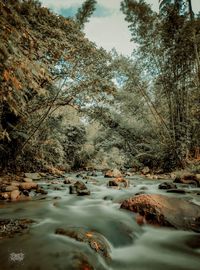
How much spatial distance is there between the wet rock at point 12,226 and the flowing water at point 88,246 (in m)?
0.10

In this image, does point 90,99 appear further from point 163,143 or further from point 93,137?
point 93,137

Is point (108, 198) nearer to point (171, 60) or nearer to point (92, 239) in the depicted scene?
point (92, 239)

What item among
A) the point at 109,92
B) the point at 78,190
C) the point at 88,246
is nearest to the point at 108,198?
the point at 78,190

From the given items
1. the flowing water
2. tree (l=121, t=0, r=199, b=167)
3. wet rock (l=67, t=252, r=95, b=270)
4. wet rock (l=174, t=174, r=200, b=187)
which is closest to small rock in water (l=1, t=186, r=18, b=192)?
the flowing water

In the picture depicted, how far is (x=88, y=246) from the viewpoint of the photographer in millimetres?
2445

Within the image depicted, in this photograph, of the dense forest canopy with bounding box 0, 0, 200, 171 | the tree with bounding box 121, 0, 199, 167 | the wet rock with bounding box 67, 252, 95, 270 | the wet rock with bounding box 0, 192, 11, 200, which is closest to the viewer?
the wet rock with bounding box 67, 252, 95, 270

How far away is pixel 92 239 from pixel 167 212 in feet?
4.65

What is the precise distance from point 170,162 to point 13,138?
6.89m

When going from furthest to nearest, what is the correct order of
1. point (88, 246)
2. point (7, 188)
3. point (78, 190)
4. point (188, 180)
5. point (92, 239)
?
point (188, 180) → point (78, 190) → point (7, 188) → point (92, 239) → point (88, 246)

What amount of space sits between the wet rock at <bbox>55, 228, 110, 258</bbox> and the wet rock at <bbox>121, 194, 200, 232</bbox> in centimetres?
108

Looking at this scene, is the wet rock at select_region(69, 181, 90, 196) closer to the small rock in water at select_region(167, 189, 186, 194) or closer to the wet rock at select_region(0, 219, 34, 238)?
the small rock in water at select_region(167, 189, 186, 194)

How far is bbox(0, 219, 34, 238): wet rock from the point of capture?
8.94 ft

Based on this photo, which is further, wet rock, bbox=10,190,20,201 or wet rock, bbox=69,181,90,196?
wet rock, bbox=69,181,90,196

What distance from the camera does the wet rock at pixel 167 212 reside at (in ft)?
11.2
